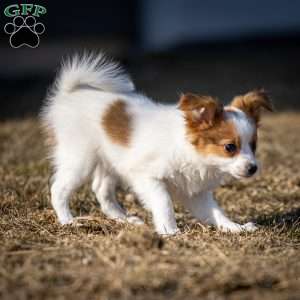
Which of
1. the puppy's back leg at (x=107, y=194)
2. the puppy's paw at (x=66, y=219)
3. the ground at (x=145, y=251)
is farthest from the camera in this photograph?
the puppy's back leg at (x=107, y=194)

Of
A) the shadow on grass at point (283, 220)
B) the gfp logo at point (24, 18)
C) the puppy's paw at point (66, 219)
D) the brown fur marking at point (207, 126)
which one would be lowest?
the shadow on grass at point (283, 220)

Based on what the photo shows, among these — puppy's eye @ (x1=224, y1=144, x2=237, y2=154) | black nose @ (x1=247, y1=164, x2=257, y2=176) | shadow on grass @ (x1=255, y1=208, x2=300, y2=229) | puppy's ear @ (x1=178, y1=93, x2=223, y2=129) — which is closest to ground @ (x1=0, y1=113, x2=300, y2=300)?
shadow on grass @ (x1=255, y1=208, x2=300, y2=229)

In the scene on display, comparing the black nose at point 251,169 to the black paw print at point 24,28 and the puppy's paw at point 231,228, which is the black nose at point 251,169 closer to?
the puppy's paw at point 231,228

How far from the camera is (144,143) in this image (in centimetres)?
495

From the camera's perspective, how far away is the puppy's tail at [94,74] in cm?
538

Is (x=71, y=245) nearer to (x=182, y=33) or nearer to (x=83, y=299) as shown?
(x=83, y=299)

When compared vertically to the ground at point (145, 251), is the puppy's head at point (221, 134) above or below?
above

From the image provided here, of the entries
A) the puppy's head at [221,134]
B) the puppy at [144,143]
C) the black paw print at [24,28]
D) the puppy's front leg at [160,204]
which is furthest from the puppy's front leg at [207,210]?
the black paw print at [24,28]

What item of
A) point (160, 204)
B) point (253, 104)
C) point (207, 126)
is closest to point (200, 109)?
point (207, 126)

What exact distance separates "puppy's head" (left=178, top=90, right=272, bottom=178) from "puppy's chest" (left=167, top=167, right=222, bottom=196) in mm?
137

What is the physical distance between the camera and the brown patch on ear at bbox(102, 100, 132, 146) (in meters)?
5.11

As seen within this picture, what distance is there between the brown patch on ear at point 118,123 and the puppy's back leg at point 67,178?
0.28 metres

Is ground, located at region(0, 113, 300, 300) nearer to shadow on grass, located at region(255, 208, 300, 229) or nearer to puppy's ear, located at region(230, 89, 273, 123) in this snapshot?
shadow on grass, located at region(255, 208, 300, 229)

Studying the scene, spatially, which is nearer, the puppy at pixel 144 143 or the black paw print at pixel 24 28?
the puppy at pixel 144 143
